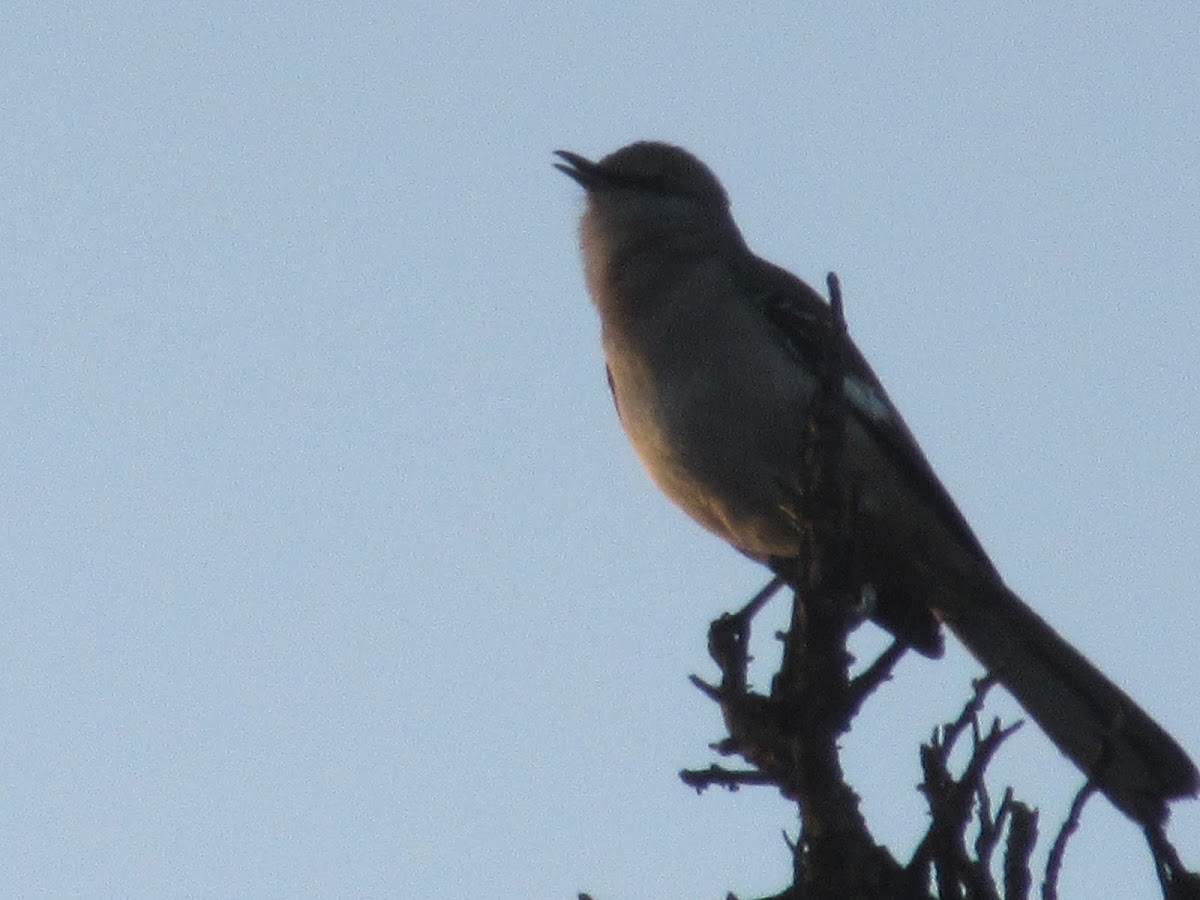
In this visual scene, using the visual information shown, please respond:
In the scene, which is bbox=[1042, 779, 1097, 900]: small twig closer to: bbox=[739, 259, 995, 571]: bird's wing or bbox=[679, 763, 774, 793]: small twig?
bbox=[679, 763, 774, 793]: small twig

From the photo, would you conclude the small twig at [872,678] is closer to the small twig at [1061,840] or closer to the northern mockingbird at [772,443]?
the small twig at [1061,840]

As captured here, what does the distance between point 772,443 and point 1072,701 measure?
172cm

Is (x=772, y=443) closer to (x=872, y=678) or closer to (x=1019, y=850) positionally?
(x=872, y=678)

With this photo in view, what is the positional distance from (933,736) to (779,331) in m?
4.13

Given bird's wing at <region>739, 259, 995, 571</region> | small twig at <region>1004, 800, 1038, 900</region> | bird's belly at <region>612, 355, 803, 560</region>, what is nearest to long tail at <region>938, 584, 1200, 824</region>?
bird's wing at <region>739, 259, 995, 571</region>

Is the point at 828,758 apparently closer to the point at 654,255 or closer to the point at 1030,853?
the point at 1030,853

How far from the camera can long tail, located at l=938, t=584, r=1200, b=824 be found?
642cm

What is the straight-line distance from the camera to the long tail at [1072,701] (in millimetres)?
6418

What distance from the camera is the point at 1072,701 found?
26.1 ft

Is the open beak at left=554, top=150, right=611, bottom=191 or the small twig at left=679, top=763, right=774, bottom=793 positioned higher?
the open beak at left=554, top=150, right=611, bottom=191

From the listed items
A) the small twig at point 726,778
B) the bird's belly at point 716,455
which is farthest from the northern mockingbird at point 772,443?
the small twig at point 726,778

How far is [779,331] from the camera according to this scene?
8609 millimetres

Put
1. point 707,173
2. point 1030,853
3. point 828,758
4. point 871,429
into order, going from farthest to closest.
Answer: point 707,173
point 871,429
point 828,758
point 1030,853

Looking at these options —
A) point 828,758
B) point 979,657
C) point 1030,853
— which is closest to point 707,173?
point 979,657
